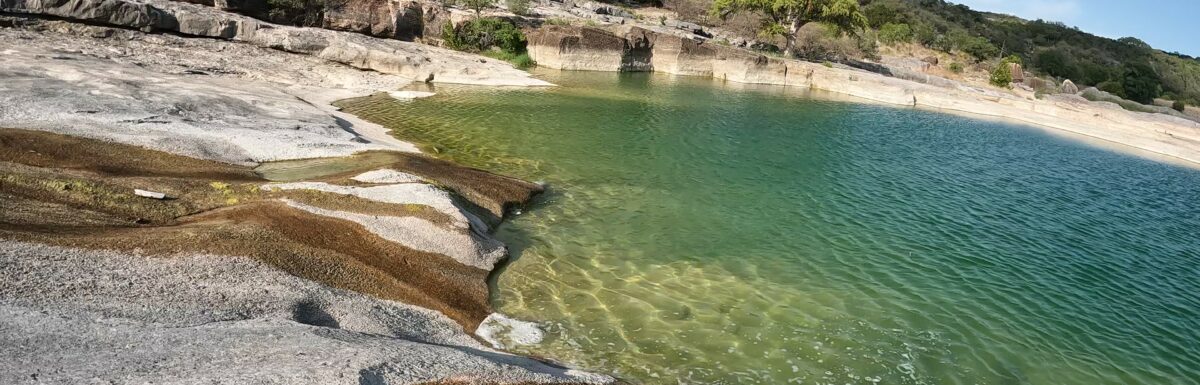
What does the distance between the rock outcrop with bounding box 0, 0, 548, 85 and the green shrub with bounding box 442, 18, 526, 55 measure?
443cm

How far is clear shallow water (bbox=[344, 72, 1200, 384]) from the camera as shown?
11789 mm

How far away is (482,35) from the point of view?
5506cm

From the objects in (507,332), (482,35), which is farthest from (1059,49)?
(507,332)

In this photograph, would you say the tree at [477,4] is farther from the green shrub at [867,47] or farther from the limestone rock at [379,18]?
the green shrub at [867,47]

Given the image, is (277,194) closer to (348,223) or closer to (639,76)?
(348,223)

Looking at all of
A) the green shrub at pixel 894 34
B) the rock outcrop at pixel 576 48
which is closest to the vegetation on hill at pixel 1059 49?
the green shrub at pixel 894 34

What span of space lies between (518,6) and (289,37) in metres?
26.3

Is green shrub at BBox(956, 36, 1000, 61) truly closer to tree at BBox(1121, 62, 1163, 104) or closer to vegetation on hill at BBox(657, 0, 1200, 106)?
vegetation on hill at BBox(657, 0, 1200, 106)

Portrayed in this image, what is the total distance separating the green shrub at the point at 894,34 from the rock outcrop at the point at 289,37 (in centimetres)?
6807

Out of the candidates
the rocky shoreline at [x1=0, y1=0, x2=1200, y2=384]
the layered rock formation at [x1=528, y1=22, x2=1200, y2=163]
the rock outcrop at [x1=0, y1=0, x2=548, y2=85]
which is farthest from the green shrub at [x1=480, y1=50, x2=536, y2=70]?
the rocky shoreline at [x1=0, y1=0, x2=1200, y2=384]

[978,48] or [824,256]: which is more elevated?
[978,48]

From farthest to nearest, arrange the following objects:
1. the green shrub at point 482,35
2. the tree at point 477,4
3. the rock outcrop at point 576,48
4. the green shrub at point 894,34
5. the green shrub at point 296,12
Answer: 1. the green shrub at point 894,34
2. the tree at point 477,4
3. the rock outcrop at point 576,48
4. the green shrub at point 482,35
5. the green shrub at point 296,12

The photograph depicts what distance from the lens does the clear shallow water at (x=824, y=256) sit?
11.8 meters

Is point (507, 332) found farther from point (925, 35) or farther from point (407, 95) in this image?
point (925, 35)
